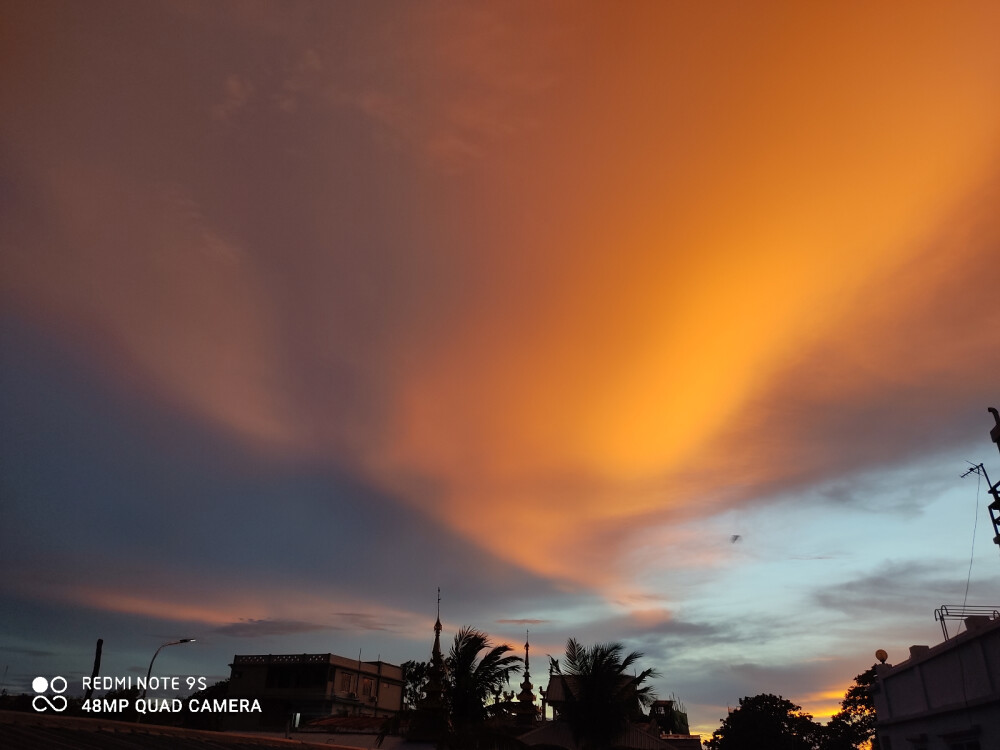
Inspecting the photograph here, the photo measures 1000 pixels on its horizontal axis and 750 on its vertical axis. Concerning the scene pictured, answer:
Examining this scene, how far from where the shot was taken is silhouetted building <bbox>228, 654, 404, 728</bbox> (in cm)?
6688

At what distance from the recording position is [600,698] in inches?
1426

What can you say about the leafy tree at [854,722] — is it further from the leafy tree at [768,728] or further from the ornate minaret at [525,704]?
the ornate minaret at [525,704]

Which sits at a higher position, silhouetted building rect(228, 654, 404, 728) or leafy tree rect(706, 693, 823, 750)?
silhouetted building rect(228, 654, 404, 728)

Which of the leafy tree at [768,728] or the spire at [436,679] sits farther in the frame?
the leafy tree at [768,728]

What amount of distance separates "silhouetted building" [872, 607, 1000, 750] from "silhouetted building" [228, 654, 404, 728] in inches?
2039

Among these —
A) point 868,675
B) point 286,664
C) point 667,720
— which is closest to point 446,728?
point 286,664

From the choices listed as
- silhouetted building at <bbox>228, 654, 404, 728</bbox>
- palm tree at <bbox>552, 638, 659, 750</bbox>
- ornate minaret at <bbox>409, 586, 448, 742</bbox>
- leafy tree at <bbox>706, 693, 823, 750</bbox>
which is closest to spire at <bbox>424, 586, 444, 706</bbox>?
ornate minaret at <bbox>409, 586, 448, 742</bbox>

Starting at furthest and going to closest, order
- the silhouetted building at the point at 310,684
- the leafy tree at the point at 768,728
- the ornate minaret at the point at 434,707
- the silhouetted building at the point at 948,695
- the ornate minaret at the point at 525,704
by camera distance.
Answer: the leafy tree at the point at 768,728 < the silhouetted building at the point at 310,684 < the ornate minaret at the point at 525,704 < the ornate minaret at the point at 434,707 < the silhouetted building at the point at 948,695

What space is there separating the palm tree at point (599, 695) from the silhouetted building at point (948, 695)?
12.5 metres

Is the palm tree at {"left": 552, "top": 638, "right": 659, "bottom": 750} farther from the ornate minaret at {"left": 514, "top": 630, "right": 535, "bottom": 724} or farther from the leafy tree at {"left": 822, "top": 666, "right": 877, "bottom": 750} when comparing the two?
the leafy tree at {"left": 822, "top": 666, "right": 877, "bottom": 750}

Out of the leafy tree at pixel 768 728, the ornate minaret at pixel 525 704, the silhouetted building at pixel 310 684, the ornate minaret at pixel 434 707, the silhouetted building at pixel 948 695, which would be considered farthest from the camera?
the leafy tree at pixel 768 728

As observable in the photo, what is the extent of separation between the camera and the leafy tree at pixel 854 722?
84.5 meters

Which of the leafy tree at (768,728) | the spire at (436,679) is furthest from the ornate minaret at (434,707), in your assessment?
the leafy tree at (768,728)

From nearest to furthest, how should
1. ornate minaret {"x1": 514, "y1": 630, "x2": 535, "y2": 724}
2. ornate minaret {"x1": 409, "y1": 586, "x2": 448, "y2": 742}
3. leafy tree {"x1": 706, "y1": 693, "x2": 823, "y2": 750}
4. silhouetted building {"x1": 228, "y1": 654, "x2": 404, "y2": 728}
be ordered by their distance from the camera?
1. ornate minaret {"x1": 409, "y1": 586, "x2": 448, "y2": 742}
2. ornate minaret {"x1": 514, "y1": 630, "x2": 535, "y2": 724}
3. silhouetted building {"x1": 228, "y1": 654, "x2": 404, "y2": 728}
4. leafy tree {"x1": 706, "y1": 693, "x2": 823, "y2": 750}
